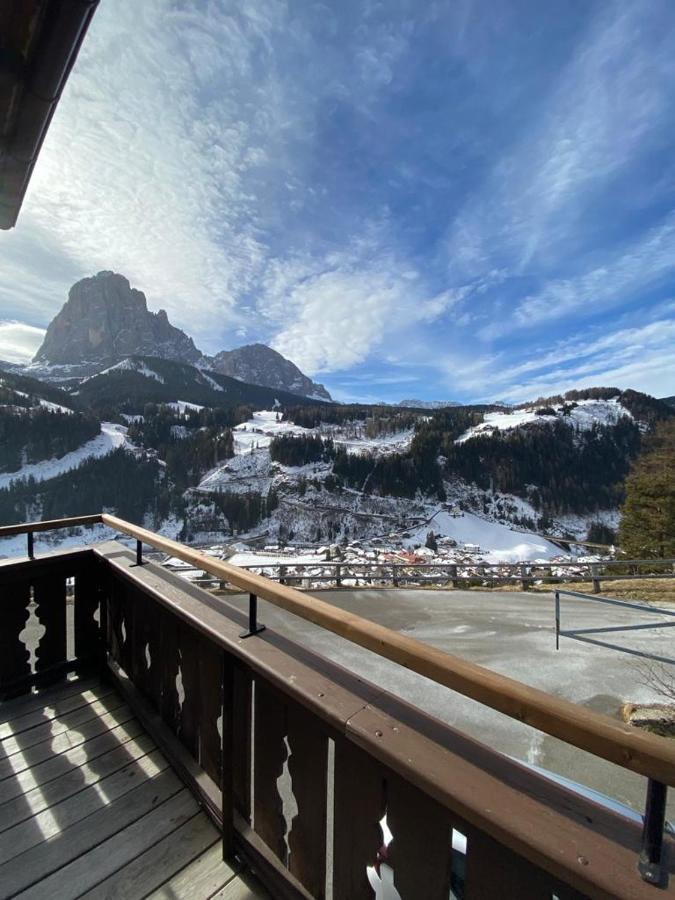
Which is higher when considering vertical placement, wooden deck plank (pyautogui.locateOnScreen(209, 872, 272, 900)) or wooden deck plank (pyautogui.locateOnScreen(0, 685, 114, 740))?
wooden deck plank (pyautogui.locateOnScreen(209, 872, 272, 900))

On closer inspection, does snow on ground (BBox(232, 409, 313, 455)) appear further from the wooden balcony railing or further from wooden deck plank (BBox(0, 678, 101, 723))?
the wooden balcony railing

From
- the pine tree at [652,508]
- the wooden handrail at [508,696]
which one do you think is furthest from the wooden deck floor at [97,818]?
the pine tree at [652,508]

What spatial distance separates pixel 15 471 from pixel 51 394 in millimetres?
34064

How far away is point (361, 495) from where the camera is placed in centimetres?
10056

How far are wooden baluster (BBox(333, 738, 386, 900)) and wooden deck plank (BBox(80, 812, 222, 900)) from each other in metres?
0.77

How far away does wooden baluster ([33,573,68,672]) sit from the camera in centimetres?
289

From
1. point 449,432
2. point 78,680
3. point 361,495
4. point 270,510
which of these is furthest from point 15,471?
point 78,680

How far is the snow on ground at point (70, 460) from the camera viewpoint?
110688 millimetres

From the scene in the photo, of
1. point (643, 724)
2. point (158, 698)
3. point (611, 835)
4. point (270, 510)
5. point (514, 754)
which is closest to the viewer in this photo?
point (611, 835)

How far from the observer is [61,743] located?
94.9 inches

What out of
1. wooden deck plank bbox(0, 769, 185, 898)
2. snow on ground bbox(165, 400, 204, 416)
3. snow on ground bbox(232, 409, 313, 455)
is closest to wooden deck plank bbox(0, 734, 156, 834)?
wooden deck plank bbox(0, 769, 185, 898)

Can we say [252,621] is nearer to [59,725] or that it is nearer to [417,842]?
[417,842]

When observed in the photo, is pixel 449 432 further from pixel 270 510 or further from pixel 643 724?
pixel 643 724

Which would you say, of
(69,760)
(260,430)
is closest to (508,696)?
(69,760)
